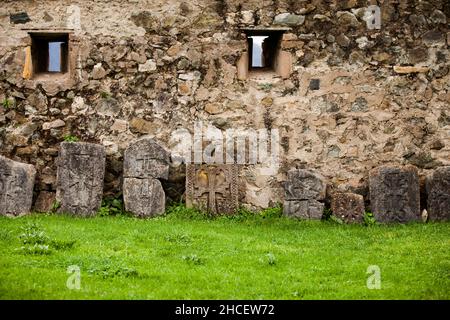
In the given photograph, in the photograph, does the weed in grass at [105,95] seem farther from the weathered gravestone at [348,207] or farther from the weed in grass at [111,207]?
the weathered gravestone at [348,207]

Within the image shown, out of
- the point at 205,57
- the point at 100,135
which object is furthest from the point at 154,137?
the point at 205,57

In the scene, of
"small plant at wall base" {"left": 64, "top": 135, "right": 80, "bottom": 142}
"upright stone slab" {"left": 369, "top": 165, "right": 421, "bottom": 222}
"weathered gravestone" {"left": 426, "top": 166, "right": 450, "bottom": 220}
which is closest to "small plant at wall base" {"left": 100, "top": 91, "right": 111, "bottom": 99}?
"small plant at wall base" {"left": 64, "top": 135, "right": 80, "bottom": 142}

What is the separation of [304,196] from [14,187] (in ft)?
14.1

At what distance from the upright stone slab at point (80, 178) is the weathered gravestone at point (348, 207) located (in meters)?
3.51

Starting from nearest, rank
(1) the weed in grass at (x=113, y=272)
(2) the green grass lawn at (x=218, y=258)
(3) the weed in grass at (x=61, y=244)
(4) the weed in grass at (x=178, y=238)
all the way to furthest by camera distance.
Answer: (2) the green grass lawn at (x=218, y=258), (1) the weed in grass at (x=113, y=272), (3) the weed in grass at (x=61, y=244), (4) the weed in grass at (x=178, y=238)

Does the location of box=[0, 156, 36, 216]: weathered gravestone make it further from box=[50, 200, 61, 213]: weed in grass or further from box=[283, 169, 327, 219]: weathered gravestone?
box=[283, 169, 327, 219]: weathered gravestone

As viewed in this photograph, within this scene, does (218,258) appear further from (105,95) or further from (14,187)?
(105,95)

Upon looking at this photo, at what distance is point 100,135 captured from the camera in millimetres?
9430

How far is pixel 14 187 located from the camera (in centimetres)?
874

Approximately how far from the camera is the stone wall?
9438 millimetres

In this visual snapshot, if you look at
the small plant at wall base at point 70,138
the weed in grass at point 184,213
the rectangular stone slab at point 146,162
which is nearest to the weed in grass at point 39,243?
the rectangular stone slab at point 146,162

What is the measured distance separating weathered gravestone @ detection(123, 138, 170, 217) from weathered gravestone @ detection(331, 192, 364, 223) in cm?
257

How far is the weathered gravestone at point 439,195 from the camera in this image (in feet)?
29.0
